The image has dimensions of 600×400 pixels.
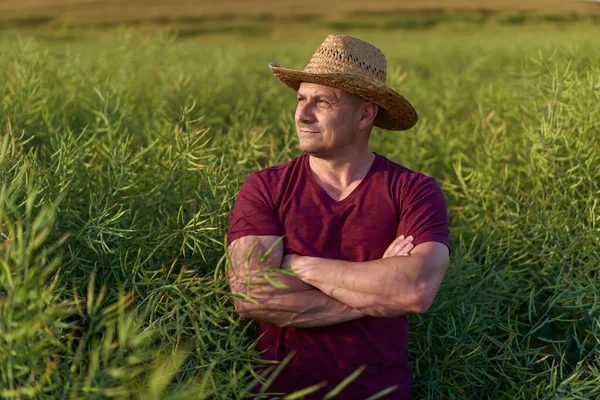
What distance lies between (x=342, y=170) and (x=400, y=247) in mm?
438

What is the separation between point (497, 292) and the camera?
3.67 meters

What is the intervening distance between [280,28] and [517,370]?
3293 cm

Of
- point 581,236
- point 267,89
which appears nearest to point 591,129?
point 581,236

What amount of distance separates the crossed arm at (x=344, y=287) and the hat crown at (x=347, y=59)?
739mm

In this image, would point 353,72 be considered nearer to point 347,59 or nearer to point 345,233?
point 347,59

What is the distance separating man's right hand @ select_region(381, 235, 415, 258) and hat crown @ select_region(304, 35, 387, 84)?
2.33 feet

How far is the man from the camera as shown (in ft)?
8.84

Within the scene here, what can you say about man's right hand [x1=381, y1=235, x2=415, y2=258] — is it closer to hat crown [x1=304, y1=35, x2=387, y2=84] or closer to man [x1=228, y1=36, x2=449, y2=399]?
man [x1=228, y1=36, x2=449, y2=399]

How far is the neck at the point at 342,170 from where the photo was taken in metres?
2.99

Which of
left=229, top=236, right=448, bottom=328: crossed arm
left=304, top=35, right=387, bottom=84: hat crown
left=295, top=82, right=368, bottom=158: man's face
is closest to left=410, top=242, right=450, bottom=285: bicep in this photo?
left=229, top=236, right=448, bottom=328: crossed arm

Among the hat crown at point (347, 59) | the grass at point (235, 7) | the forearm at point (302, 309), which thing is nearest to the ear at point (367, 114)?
the hat crown at point (347, 59)

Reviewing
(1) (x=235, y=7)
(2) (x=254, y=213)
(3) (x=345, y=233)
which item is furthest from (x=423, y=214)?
(1) (x=235, y=7)

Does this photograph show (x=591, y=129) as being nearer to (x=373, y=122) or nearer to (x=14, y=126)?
(x=373, y=122)

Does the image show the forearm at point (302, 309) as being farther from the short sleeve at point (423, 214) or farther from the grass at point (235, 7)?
the grass at point (235, 7)
